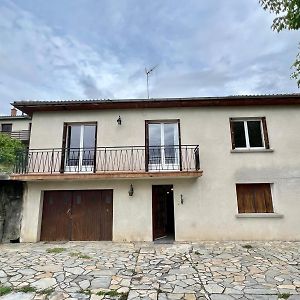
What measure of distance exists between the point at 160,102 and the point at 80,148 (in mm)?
4211

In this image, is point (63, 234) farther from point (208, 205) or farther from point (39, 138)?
point (208, 205)

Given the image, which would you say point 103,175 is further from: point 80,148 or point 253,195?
point 253,195

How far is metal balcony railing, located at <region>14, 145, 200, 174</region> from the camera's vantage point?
10.0 m

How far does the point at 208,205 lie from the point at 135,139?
4294mm

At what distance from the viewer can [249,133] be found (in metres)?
10.4

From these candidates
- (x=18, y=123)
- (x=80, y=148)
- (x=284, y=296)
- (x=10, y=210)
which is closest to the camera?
(x=284, y=296)

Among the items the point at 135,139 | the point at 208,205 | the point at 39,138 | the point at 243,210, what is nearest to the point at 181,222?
the point at 208,205

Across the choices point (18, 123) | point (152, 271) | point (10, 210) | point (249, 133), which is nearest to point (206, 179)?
point (249, 133)

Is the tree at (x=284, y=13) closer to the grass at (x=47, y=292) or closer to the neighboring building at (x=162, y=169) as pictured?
the neighboring building at (x=162, y=169)

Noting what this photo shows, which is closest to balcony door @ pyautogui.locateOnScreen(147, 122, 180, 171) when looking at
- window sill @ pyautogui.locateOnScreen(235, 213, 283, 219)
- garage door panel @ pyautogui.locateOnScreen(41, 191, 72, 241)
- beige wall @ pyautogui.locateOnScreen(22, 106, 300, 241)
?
beige wall @ pyautogui.locateOnScreen(22, 106, 300, 241)

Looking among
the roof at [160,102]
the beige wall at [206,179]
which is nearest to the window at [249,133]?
the beige wall at [206,179]

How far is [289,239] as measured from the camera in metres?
9.30

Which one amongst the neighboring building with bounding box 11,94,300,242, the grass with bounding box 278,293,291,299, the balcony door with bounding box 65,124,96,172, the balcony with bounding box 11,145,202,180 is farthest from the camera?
the balcony door with bounding box 65,124,96,172

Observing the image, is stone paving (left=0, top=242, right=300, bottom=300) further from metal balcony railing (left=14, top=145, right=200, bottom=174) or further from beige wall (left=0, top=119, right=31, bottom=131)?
beige wall (left=0, top=119, right=31, bottom=131)
